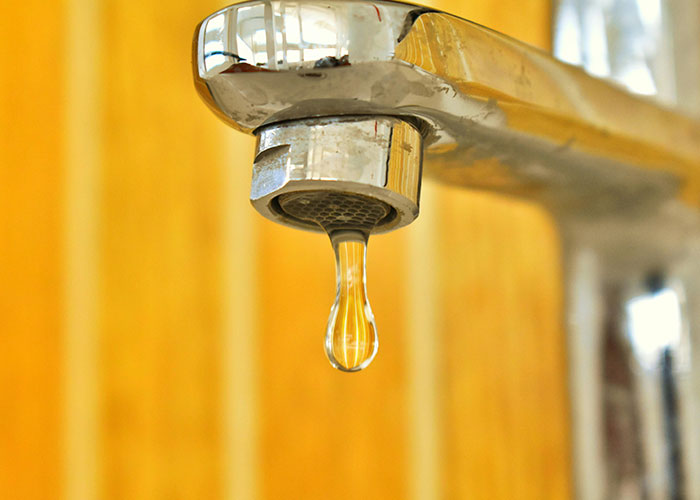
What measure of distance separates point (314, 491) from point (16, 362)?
0.22m

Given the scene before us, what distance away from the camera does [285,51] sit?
16 cm

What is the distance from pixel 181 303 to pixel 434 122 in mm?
385

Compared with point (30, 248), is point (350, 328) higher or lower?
lower

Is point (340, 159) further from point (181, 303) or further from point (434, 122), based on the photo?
point (181, 303)

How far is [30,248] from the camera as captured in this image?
517 millimetres

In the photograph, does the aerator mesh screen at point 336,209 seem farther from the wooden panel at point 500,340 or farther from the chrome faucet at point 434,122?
the wooden panel at point 500,340

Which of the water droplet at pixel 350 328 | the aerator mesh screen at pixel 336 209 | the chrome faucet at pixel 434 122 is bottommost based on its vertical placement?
the water droplet at pixel 350 328

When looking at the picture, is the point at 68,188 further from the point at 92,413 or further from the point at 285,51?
the point at 285,51

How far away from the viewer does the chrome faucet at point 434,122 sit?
0.16 meters

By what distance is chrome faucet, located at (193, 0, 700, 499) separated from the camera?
0.16m

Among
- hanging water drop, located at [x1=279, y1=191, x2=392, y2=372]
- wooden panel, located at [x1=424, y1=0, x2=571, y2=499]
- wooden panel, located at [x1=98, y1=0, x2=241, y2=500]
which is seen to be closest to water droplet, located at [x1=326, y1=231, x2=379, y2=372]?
hanging water drop, located at [x1=279, y1=191, x2=392, y2=372]

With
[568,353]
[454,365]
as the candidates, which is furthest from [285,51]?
[454,365]

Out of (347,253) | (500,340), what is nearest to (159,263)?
(500,340)

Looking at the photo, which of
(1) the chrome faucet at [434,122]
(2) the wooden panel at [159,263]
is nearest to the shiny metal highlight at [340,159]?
(1) the chrome faucet at [434,122]
